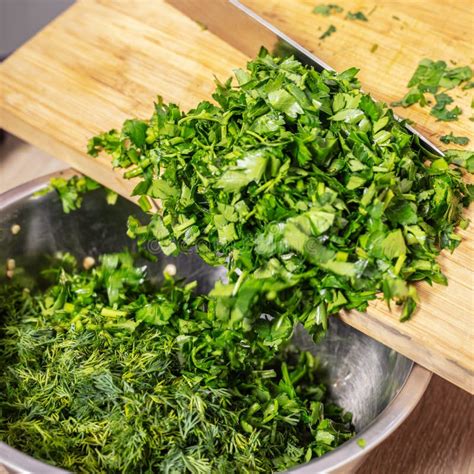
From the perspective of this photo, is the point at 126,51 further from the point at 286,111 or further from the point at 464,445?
the point at 464,445

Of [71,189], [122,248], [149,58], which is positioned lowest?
[122,248]

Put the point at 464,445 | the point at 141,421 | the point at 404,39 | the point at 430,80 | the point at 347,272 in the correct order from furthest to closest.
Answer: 1. the point at 404,39
2. the point at 430,80
3. the point at 464,445
4. the point at 141,421
5. the point at 347,272

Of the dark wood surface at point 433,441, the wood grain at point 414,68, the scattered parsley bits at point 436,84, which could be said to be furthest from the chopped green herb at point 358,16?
the dark wood surface at point 433,441

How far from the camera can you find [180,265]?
1.83 m

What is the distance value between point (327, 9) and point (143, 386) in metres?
1.14

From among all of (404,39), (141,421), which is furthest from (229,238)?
(404,39)

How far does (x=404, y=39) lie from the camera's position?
6.15 feet

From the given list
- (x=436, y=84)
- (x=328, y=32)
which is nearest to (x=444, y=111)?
(x=436, y=84)

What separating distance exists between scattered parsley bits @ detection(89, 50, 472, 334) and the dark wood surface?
0.46 meters

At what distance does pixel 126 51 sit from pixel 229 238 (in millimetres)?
773

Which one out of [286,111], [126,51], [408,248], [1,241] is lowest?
[1,241]

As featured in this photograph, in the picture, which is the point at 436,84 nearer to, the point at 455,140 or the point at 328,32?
the point at 455,140

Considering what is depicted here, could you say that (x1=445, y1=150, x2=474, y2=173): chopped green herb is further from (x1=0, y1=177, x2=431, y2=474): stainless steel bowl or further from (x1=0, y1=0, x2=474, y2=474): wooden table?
(x1=0, y1=177, x2=431, y2=474): stainless steel bowl

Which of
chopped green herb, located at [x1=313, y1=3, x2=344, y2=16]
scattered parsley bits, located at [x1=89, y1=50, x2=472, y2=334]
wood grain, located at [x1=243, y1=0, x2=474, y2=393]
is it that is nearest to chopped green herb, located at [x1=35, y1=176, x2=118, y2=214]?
scattered parsley bits, located at [x1=89, y1=50, x2=472, y2=334]
